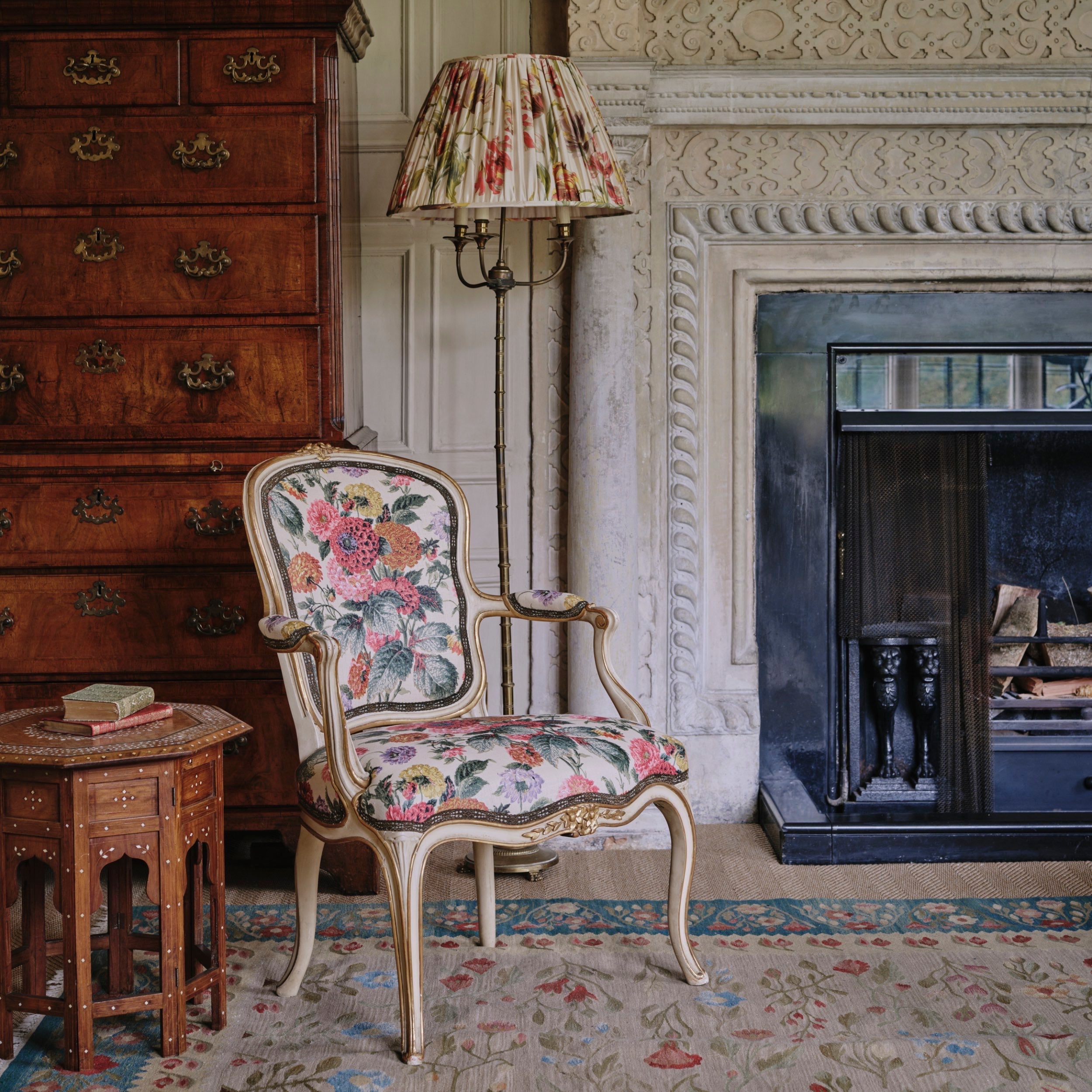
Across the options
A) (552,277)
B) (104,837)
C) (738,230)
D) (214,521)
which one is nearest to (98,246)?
(214,521)

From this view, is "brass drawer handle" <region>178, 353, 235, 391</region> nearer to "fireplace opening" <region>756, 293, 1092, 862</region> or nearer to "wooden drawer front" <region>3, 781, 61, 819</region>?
"wooden drawer front" <region>3, 781, 61, 819</region>

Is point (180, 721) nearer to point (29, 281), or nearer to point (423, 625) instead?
point (423, 625)

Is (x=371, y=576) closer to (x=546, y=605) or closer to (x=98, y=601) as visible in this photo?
(x=546, y=605)

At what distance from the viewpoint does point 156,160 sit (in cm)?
261

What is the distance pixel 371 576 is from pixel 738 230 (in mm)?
1498

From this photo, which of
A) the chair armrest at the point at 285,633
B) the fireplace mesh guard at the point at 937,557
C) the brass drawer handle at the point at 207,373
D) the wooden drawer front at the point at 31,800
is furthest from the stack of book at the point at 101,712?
the fireplace mesh guard at the point at 937,557

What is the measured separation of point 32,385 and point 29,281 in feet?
0.76

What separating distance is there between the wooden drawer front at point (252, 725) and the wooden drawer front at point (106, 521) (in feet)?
0.95

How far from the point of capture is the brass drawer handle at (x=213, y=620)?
8.64 feet

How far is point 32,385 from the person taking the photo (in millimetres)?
2631

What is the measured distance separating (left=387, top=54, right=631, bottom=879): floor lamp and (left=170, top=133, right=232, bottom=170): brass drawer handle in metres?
0.40

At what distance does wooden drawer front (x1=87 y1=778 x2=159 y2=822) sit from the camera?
183 cm

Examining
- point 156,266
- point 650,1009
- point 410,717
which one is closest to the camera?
point 650,1009

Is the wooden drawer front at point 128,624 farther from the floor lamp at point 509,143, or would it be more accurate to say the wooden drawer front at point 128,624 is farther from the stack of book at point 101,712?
the floor lamp at point 509,143
